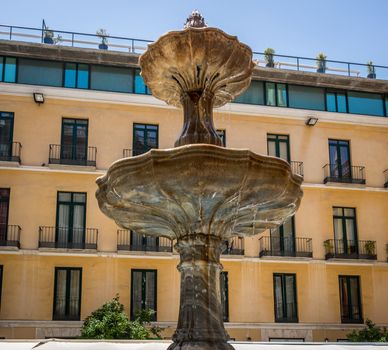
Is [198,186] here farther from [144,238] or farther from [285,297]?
[285,297]

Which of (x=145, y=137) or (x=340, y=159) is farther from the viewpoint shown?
(x=340, y=159)

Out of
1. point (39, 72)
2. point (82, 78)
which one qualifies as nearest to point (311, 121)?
point (82, 78)

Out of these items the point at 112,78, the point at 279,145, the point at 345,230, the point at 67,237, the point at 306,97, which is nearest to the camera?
the point at 67,237

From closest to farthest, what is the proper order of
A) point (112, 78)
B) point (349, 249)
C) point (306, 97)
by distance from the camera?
point (112, 78) → point (349, 249) → point (306, 97)

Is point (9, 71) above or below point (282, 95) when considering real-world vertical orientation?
above

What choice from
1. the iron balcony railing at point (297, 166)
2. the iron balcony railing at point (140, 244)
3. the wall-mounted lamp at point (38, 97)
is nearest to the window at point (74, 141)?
the wall-mounted lamp at point (38, 97)

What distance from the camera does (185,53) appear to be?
11094mm

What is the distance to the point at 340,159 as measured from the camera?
92.2ft

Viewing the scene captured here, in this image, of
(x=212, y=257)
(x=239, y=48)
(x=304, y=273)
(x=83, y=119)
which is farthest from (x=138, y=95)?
(x=212, y=257)

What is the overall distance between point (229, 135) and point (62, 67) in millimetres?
7065

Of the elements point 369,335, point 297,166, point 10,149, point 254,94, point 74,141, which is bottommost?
point 369,335

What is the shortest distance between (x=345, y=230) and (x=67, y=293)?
442 inches

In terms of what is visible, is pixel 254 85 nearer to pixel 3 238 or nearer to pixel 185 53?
pixel 3 238

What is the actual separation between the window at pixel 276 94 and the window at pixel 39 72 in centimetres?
840
